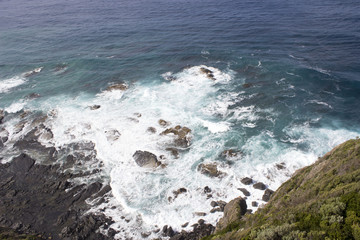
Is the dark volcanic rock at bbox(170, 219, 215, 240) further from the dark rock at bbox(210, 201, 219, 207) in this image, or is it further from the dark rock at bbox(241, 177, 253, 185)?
the dark rock at bbox(241, 177, 253, 185)

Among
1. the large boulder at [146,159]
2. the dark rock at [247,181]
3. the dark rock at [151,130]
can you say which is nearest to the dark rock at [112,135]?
the dark rock at [151,130]

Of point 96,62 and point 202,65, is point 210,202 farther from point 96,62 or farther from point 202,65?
point 96,62

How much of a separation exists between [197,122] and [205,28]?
5725 centimetres

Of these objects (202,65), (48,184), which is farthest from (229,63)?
(48,184)

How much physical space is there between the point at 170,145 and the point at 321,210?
89.4 feet

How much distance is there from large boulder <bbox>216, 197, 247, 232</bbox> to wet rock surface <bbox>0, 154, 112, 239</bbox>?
14476mm

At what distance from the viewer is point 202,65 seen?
66.1 meters

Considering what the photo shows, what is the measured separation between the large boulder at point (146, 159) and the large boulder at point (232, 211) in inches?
530

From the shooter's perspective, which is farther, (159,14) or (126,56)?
(159,14)

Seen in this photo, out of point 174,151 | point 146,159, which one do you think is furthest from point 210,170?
point 146,159

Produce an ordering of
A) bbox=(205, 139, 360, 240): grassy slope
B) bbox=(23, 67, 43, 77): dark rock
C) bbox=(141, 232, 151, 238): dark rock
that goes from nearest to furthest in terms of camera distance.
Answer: bbox=(205, 139, 360, 240): grassy slope
bbox=(141, 232, 151, 238): dark rock
bbox=(23, 67, 43, 77): dark rock

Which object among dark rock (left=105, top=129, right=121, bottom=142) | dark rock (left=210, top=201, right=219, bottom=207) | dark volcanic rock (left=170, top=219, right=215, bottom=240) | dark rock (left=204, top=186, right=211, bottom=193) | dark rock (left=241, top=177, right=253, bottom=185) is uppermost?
dark rock (left=105, top=129, right=121, bottom=142)

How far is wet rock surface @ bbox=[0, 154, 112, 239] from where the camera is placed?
99.7ft

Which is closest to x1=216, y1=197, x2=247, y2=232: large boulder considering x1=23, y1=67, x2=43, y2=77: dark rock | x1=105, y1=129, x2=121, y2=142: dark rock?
x1=105, y1=129, x2=121, y2=142: dark rock
